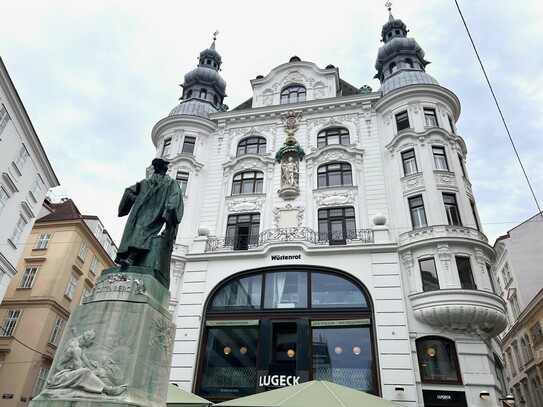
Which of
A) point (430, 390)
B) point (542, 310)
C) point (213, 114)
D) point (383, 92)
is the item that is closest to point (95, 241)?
point (213, 114)

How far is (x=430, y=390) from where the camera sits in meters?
14.5

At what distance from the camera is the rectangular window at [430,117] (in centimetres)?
2129

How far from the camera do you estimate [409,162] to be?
20.3 meters

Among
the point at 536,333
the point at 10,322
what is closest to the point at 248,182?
the point at 10,322

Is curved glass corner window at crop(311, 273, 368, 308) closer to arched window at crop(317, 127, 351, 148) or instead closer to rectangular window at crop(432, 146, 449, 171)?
rectangular window at crop(432, 146, 449, 171)

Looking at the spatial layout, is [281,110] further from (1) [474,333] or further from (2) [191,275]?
(1) [474,333]

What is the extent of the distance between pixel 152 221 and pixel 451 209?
48.8 feet

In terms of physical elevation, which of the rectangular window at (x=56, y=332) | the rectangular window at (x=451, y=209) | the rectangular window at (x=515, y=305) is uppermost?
the rectangular window at (x=515, y=305)

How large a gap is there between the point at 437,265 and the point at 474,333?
2835mm

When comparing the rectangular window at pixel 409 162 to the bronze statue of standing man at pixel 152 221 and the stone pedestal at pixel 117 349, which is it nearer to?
the bronze statue of standing man at pixel 152 221

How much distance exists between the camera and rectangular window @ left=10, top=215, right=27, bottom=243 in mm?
22348

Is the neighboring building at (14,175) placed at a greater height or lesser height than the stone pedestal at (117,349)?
greater

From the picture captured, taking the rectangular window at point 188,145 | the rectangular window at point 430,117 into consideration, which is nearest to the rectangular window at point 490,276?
A: the rectangular window at point 430,117

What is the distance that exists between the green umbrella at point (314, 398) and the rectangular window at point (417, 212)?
10.3 metres
